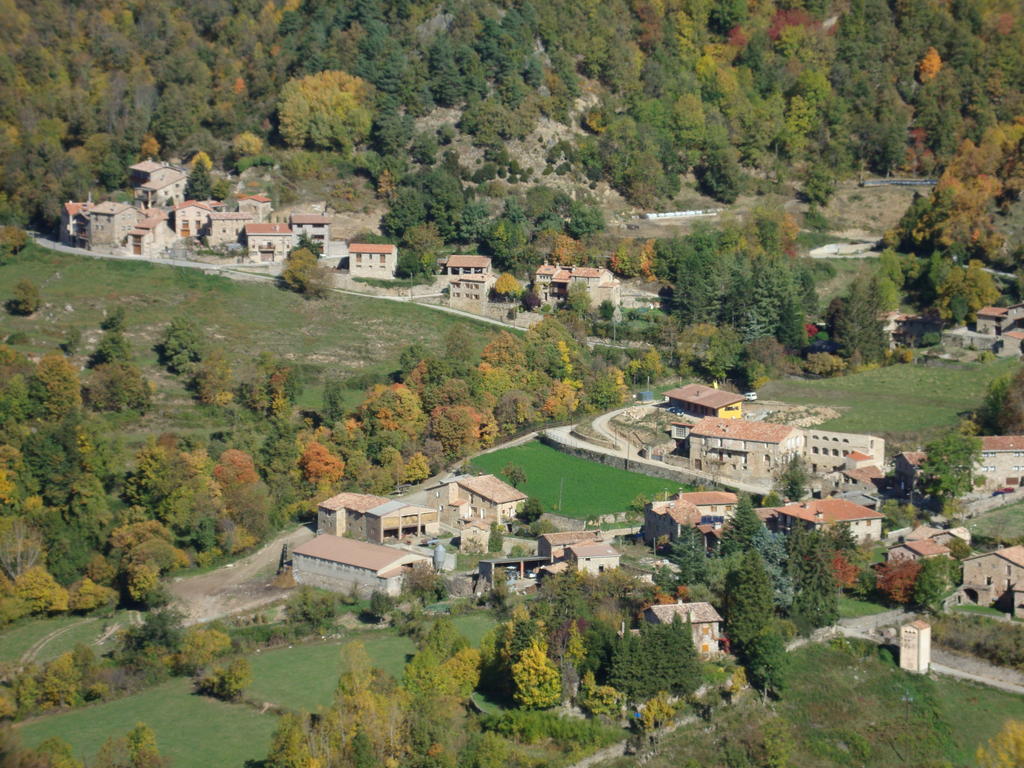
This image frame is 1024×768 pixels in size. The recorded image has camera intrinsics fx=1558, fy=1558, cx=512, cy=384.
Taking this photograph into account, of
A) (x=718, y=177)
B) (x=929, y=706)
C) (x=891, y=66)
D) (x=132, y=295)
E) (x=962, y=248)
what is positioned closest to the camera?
(x=929, y=706)

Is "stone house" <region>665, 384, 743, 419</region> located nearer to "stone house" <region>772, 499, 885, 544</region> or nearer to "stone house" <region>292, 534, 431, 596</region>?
"stone house" <region>772, 499, 885, 544</region>

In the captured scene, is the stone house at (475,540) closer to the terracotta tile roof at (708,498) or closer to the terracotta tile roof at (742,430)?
the terracotta tile roof at (708,498)

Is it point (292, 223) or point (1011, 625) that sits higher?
point (292, 223)

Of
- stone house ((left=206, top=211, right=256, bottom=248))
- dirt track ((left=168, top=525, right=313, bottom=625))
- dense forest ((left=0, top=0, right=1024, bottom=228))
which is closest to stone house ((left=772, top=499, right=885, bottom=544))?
dirt track ((left=168, top=525, right=313, bottom=625))

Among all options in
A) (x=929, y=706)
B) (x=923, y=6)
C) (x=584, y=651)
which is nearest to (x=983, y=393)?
(x=929, y=706)

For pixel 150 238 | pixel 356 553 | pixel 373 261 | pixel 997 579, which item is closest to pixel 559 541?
pixel 356 553

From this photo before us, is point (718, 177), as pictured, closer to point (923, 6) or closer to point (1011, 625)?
point (923, 6)
